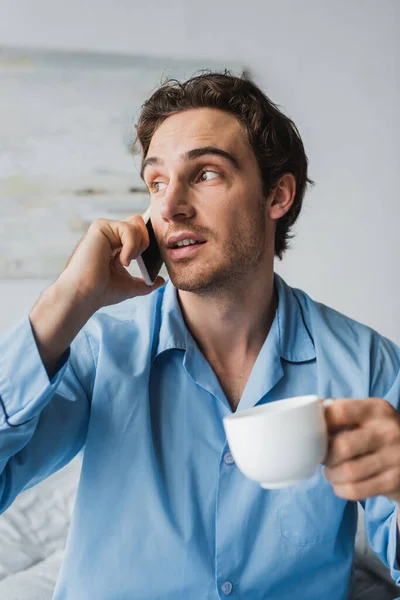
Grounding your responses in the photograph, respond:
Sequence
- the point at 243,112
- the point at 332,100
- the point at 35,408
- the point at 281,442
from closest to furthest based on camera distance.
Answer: the point at 281,442 < the point at 35,408 < the point at 243,112 < the point at 332,100

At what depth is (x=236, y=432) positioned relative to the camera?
2.45ft

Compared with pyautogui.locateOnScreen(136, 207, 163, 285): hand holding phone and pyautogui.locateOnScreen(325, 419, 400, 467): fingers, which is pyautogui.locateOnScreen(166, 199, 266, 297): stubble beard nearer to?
pyautogui.locateOnScreen(136, 207, 163, 285): hand holding phone

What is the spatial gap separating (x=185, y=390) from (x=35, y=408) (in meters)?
0.34

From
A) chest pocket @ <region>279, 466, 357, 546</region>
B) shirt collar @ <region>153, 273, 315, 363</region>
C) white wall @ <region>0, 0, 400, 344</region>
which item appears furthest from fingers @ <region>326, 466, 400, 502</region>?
white wall @ <region>0, 0, 400, 344</region>

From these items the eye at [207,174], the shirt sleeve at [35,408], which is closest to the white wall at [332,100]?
the eye at [207,174]

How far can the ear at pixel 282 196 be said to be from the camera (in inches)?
65.4

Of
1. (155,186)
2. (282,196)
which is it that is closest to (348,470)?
(155,186)

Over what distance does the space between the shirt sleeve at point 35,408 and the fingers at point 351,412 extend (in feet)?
1.55

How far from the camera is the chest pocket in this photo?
1269 millimetres

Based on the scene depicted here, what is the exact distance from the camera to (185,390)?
1.34 m

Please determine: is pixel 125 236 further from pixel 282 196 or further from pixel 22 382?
pixel 282 196

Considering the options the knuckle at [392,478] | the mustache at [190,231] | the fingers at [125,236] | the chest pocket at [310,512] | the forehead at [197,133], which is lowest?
the chest pocket at [310,512]

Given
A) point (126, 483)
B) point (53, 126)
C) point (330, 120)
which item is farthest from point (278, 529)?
point (330, 120)

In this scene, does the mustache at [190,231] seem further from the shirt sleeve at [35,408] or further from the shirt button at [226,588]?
the shirt button at [226,588]
